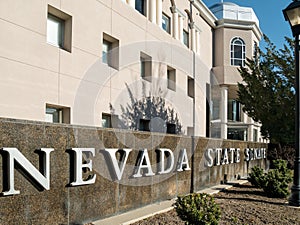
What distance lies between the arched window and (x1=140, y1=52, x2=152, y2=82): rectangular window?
1593 centimetres

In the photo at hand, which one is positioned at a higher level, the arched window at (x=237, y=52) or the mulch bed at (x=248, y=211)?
the arched window at (x=237, y=52)

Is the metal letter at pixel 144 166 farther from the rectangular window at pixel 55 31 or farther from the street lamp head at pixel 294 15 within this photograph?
the rectangular window at pixel 55 31

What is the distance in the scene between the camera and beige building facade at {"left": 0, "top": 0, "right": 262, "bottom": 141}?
10.2 meters

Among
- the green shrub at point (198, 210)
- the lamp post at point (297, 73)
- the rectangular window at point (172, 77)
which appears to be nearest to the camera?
the green shrub at point (198, 210)

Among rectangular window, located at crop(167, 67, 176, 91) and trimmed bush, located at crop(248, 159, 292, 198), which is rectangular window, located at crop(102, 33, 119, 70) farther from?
trimmed bush, located at crop(248, 159, 292, 198)

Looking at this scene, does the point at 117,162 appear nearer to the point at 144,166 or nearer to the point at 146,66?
the point at 144,166

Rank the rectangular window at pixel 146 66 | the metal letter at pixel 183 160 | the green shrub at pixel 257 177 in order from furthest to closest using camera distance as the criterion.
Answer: the rectangular window at pixel 146 66 → the green shrub at pixel 257 177 → the metal letter at pixel 183 160

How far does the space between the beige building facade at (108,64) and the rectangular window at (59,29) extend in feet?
0.11

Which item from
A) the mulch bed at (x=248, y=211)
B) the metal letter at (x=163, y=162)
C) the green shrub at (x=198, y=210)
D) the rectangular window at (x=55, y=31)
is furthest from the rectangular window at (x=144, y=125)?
the green shrub at (x=198, y=210)

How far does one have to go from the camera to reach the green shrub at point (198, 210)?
5.66 m

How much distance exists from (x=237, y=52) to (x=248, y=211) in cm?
2559

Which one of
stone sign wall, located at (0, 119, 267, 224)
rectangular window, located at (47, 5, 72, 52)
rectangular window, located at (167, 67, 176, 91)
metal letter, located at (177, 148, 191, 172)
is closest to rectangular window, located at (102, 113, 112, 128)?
rectangular window, located at (47, 5, 72, 52)

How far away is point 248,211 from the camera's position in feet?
26.4

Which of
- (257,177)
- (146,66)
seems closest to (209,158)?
(257,177)
